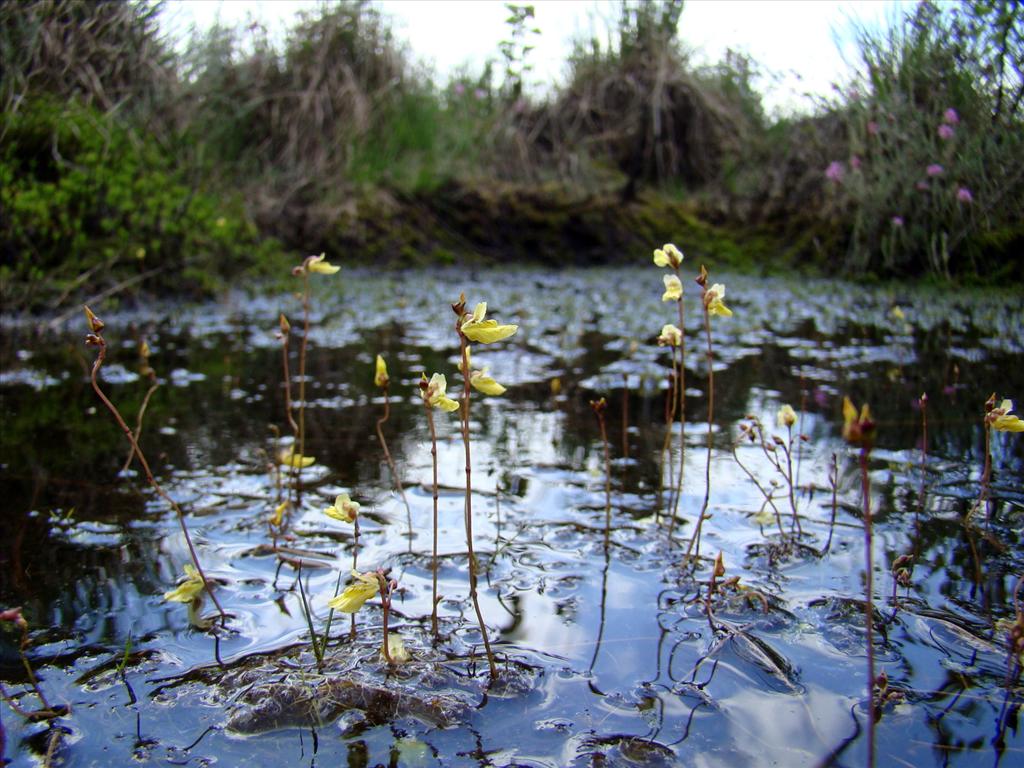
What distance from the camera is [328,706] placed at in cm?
143

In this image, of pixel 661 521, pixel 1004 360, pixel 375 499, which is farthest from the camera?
pixel 1004 360

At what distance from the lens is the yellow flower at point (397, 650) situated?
152 centimetres

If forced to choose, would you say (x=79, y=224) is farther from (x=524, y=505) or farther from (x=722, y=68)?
(x=722, y=68)

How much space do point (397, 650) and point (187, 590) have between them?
56 cm

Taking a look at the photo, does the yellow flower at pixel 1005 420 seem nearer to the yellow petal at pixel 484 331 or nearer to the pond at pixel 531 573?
the pond at pixel 531 573

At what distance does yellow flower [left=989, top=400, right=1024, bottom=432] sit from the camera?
1750 millimetres

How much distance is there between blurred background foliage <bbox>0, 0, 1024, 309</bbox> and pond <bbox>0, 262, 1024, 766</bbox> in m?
1.11

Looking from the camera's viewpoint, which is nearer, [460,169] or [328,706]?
[328,706]

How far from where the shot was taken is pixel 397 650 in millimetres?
1521

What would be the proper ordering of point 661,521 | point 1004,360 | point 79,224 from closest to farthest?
point 661,521, point 1004,360, point 79,224

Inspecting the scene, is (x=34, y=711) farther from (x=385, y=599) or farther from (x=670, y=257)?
(x=670, y=257)

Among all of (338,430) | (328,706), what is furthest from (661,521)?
(338,430)

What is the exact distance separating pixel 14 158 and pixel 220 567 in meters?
4.67

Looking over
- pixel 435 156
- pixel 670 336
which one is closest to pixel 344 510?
pixel 670 336
